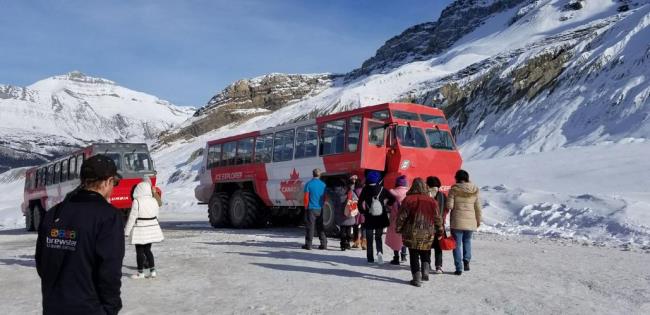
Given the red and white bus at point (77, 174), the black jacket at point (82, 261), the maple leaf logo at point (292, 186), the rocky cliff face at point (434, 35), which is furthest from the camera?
the rocky cliff face at point (434, 35)

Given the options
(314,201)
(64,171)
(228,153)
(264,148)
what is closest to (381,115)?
(314,201)

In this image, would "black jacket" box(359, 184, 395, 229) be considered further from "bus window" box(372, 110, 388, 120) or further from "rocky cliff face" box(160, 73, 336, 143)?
"rocky cliff face" box(160, 73, 336, 143)

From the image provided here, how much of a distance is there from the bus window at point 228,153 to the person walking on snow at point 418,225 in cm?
1167

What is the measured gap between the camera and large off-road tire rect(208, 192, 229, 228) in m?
18.3

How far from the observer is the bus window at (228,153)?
18.6 meters

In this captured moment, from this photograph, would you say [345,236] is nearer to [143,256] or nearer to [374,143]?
[374,143]

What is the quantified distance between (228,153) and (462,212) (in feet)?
39.2

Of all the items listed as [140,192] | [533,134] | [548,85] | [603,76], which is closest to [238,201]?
[140,192]

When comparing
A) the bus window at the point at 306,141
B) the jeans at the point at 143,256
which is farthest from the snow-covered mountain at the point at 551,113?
the jeans at the point at 143,256

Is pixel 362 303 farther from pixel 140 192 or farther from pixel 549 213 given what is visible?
pixel 549 213

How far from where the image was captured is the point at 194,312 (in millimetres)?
6270

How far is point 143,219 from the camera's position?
8.17 meters

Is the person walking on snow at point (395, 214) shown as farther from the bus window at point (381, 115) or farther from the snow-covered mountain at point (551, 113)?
the snow-covered mountain at point (551, 113)

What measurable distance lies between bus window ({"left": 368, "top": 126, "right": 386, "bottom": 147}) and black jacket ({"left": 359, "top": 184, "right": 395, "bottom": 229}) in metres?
3.67
